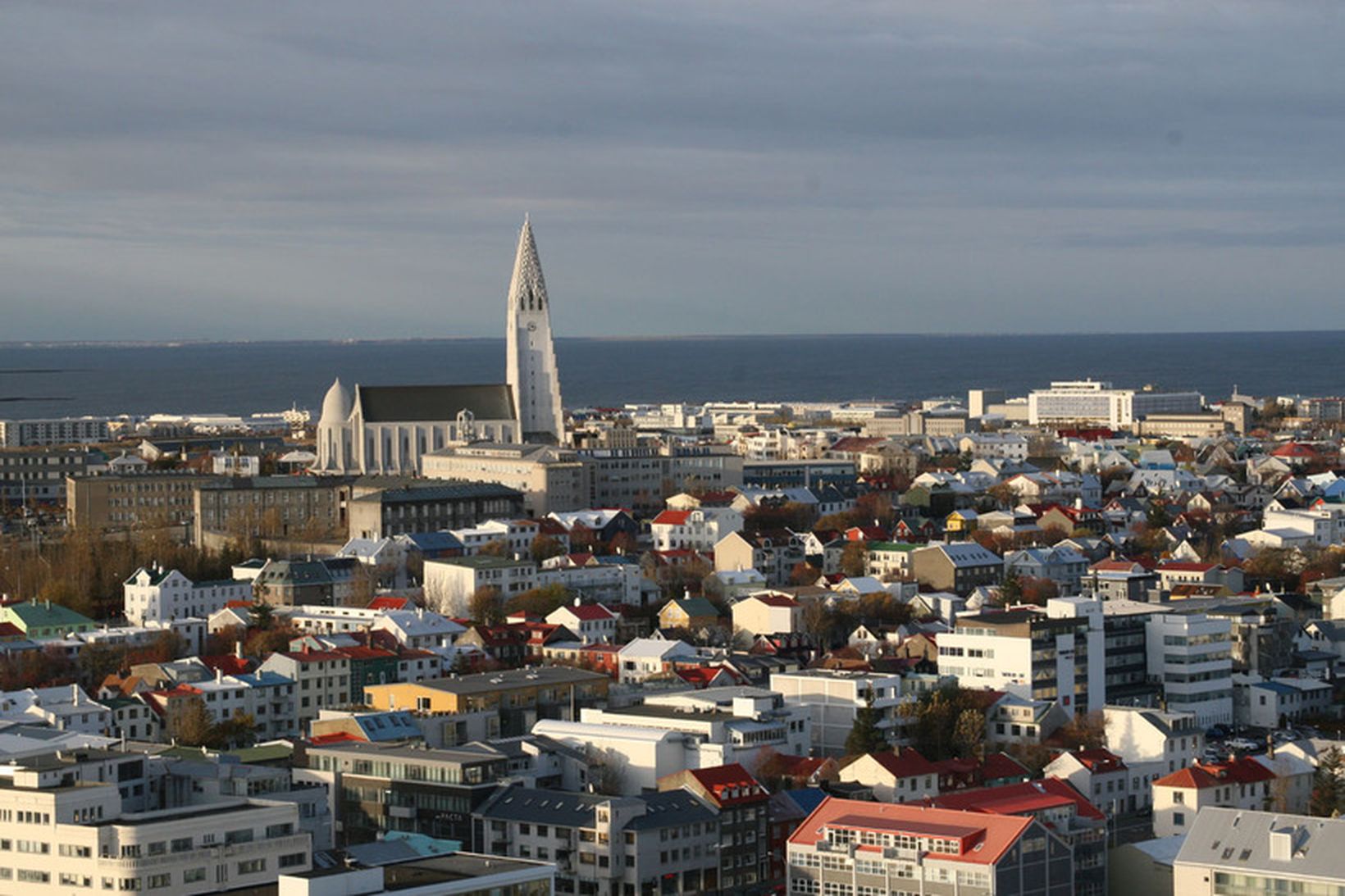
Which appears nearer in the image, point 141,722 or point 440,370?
point 141,722

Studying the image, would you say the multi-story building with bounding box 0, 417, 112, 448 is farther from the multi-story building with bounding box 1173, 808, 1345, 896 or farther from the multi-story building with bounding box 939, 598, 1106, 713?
the multi-story building with bounding box 1173, 808, 1345, 896

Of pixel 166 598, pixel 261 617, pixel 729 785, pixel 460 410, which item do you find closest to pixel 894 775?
pixel 729 785

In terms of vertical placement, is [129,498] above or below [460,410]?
below

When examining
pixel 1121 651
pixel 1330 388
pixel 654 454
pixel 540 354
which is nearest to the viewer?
pixel 1121 651

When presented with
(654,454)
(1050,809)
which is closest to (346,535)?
(654,454)

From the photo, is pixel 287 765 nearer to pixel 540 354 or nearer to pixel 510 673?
pixel 510 673

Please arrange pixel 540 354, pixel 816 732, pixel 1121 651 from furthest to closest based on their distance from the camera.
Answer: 1. pixel 540 354
2. pixel 1121 651
3. pixel 816 732

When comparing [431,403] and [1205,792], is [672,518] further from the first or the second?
[1205,792]

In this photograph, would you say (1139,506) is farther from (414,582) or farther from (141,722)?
(141,722)
